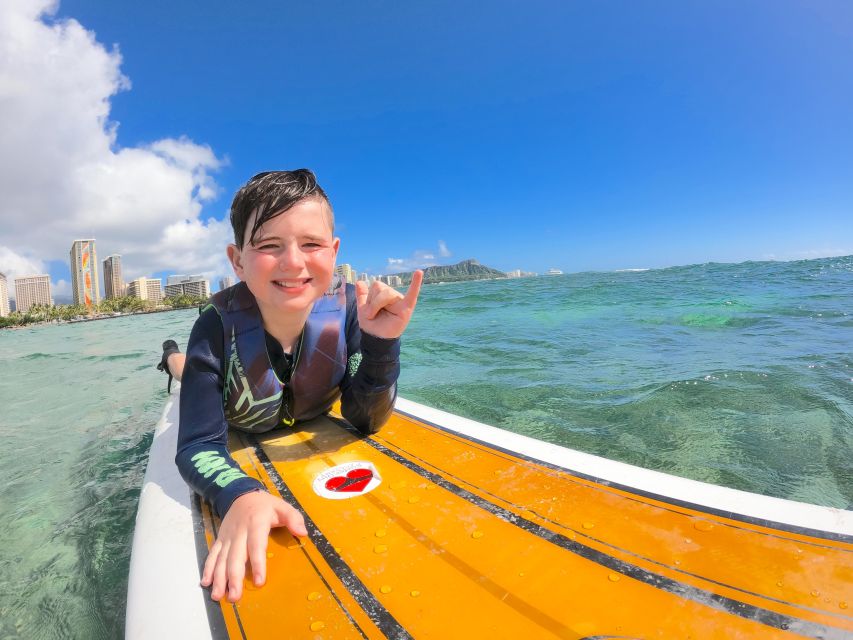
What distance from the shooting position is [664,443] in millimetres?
2488

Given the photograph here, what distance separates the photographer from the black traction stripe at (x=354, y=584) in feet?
2.81

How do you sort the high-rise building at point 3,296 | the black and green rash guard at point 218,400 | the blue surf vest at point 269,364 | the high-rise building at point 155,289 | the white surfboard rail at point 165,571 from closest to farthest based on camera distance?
the white surfboard rail at point 165,571
the black and green rash guard at point 218,400
the blue surf vest at point 269,364
the high-rise building at point 3,296
the high-rise building at point 155,289

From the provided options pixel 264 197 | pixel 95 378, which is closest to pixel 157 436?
pixel 264 197

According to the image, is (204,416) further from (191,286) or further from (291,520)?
(191,286)

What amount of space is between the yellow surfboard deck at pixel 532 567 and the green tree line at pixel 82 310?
64.0m

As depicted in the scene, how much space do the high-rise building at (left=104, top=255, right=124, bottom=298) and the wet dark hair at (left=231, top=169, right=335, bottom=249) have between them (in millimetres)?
114877

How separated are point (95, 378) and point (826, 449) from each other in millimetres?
8301

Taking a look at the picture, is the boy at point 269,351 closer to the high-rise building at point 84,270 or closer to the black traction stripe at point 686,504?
the black traction stripe at point 686,504

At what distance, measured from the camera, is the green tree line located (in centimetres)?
5884

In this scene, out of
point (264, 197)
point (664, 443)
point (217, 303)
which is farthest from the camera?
point (664, 443)

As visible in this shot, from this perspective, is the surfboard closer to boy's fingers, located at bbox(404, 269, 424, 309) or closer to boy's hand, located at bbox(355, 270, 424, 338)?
boy's hand, located at bbox(355, 270, 424, 338)

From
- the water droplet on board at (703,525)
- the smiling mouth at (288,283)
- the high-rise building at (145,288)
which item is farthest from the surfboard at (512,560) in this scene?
the high-rise building at (145,288)

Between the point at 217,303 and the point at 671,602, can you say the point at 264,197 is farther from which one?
the point at 671,602

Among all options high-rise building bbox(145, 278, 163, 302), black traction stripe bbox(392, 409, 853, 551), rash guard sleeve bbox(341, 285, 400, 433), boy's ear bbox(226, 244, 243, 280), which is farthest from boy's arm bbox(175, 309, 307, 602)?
high-rise building bbox(145, 278, 163, 302)
